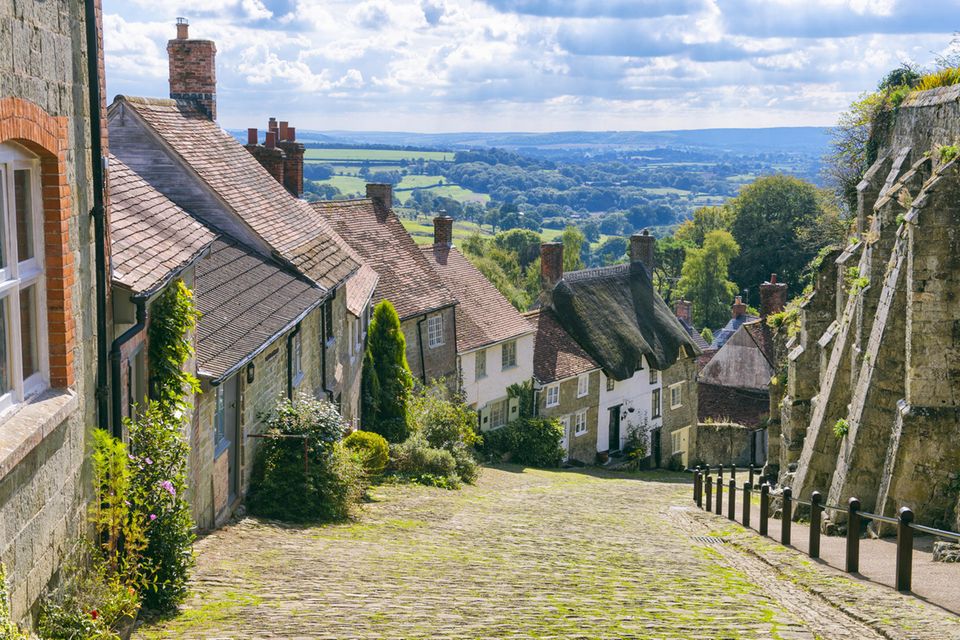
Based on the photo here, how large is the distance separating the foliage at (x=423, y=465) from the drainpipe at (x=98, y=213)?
13843 mm

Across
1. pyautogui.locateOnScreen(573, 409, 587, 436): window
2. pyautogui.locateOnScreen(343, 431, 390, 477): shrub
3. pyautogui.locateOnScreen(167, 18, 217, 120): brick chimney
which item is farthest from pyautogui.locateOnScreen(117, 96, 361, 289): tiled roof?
pyautogui.locateOnScreen(573, 409, 587, 436): window

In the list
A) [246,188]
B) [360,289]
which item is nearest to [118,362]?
[246,188]

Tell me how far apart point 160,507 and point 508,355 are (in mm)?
26522

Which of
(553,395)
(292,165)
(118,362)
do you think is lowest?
(553,395)

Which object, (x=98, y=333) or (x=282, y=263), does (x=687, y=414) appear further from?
(x=98, y=333)

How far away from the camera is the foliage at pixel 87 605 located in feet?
22.9

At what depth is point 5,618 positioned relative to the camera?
5.80 meters

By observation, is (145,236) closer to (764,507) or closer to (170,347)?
(170,347)

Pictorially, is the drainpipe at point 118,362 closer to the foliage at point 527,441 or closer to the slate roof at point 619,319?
the foliage at point 527,441

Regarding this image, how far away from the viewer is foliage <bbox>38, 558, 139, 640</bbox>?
699cm

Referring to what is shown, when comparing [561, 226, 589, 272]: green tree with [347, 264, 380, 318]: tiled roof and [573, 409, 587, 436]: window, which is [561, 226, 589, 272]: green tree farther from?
[347, 264, 380, 318]: tiled roof

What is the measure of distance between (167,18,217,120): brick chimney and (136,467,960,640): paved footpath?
9787mm

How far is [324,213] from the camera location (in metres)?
30.0

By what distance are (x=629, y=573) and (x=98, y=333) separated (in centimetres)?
694
